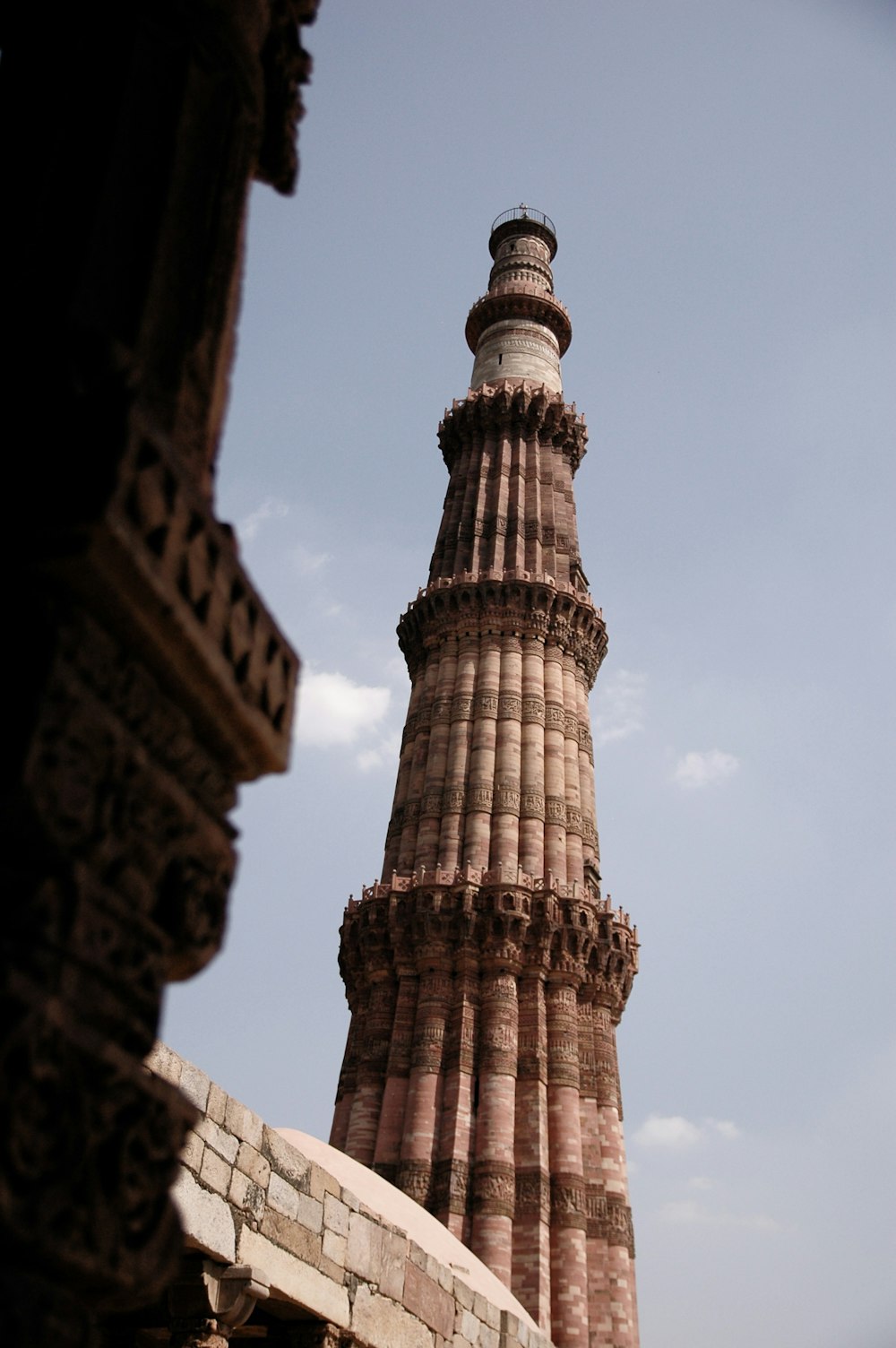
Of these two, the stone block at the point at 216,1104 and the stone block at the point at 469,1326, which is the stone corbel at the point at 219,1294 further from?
the stone block at the point at 469,1326

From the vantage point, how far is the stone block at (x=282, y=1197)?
6.42 metres

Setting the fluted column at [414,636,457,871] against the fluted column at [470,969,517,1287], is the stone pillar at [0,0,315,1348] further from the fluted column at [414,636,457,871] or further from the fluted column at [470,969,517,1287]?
the fluted column at [414,636,457,871]

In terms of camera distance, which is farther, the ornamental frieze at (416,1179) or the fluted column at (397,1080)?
the fluted column at (397,1080)

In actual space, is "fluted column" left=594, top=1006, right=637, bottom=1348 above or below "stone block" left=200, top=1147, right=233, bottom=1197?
above

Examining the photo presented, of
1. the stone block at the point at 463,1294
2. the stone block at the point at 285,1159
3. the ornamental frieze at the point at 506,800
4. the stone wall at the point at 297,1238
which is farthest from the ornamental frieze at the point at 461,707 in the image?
the stone block at the point at 285,1159

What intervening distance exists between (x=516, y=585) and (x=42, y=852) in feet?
76.6

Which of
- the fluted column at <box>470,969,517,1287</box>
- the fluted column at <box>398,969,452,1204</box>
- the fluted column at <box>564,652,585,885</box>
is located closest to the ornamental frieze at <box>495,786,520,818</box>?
the fluted column at <box>564,652,585,885</box>

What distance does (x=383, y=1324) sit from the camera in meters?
7.23

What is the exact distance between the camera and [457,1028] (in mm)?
19859

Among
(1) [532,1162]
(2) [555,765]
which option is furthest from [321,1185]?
(2) [555,765]

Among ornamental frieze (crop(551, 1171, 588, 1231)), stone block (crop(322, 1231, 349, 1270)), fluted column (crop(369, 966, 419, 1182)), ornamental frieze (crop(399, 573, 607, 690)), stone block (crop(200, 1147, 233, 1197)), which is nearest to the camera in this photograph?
stone block (crop(200, 1147, 233, 1197))

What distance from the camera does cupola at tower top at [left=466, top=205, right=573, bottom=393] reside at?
30.6m

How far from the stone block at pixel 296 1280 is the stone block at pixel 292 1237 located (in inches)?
1.1

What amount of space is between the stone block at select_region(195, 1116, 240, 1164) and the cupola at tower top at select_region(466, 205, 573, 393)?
2518 cm
